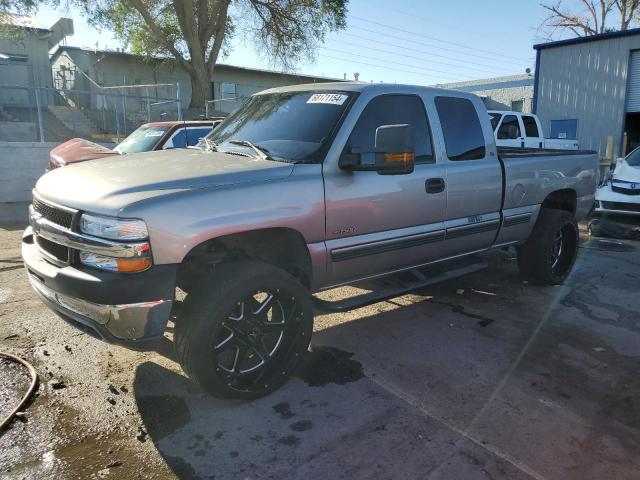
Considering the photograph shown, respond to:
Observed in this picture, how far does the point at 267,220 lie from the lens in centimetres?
316

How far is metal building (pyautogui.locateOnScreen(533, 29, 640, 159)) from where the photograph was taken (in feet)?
53.2

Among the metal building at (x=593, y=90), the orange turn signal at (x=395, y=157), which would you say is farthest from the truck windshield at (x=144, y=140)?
the metal building at (x=593, y=90)

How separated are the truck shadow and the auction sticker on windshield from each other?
1914 mm

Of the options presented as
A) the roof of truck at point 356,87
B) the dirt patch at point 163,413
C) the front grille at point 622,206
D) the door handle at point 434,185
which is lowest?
the dirt patch at point 163,413

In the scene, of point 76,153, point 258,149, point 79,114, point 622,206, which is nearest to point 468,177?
point 258,149

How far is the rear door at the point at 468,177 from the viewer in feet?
14.4

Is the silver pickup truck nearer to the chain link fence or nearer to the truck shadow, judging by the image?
the truck shadow

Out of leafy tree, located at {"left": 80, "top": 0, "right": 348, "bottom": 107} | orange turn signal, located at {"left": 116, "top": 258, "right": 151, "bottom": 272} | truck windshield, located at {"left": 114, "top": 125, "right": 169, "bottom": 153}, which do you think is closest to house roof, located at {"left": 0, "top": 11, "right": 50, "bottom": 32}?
leafy tree, located at {"left": 80, "top": 0, "right": 348, "bottom": 107}

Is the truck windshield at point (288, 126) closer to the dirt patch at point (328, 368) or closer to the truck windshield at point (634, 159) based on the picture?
the dirt patch at point (328, 368)

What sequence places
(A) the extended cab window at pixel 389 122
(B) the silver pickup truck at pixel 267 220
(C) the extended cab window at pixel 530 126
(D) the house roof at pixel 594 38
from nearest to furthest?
(B) the silver pickup truck at pixel 267 220, (A) the extended cab window at pixel 389 122, (C) the extended cab window at pixel 530 126, (D) the house roof at pixel 594 38

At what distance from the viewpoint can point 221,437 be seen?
2.87 m

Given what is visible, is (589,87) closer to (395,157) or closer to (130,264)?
(395,157)

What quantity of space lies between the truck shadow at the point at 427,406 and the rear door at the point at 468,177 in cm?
79

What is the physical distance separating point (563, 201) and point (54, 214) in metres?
5.23
